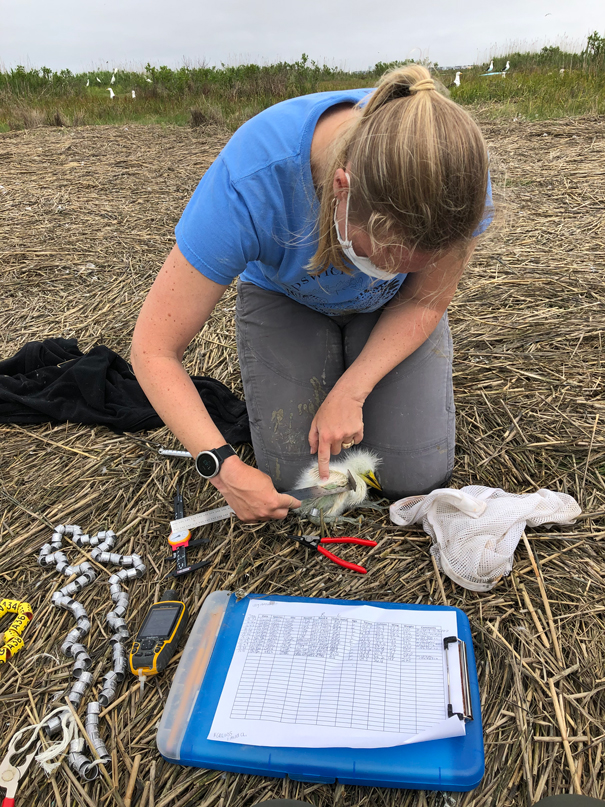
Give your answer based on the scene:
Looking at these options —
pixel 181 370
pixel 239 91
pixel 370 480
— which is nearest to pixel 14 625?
pixel 181 370

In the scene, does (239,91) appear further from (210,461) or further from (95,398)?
(210,461)

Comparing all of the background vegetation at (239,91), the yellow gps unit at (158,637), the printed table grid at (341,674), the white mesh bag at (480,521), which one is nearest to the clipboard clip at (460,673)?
the printed table grid at (341,674)

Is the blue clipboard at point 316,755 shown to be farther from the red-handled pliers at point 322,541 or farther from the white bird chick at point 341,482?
the white bird chick at point 341,482

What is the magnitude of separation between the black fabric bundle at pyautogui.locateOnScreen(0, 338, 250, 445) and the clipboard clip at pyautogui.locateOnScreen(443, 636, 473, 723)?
4.11 feet

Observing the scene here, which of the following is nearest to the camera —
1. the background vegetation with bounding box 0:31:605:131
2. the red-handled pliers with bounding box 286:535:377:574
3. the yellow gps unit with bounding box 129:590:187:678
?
the yellow gps unit with bounding box 129:590:187:678

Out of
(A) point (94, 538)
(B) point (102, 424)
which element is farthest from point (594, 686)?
(B) point (102, 424)

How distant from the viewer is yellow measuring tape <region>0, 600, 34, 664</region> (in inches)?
62.8

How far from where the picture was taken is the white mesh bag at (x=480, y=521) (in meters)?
1.67

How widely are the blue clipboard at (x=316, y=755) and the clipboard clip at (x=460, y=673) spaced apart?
0.08 feet

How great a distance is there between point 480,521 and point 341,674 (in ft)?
2.24

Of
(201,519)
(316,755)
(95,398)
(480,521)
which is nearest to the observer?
(316,755)

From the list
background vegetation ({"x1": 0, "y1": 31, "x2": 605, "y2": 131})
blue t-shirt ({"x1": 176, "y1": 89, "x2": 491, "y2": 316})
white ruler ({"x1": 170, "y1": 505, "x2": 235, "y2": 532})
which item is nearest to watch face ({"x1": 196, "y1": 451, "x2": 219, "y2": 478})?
white ruler ({"x1": 170, "y1": 505, "x2": 235, "y2": 532})

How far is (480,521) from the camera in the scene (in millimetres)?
1758

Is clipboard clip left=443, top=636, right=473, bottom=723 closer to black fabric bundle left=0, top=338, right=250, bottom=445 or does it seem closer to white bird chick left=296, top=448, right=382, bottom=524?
white bird chick left=296, top=448, right=382, bottom=524
